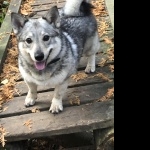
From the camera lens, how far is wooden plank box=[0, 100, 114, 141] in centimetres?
246

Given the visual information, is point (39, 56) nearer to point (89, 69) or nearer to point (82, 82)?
point (82, 82)

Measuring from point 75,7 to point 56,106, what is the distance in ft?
3.35

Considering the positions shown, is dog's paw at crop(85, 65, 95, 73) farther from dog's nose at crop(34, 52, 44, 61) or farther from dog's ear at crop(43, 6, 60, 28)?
dog's nose at crop(34, 52, 44, 61)

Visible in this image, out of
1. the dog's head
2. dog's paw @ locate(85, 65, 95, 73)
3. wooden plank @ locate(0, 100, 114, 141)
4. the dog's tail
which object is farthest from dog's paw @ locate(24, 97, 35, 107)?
the dog's tail

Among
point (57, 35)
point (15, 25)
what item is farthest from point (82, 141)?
point (15, 25)

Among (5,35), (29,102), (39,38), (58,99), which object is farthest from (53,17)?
(5,35)

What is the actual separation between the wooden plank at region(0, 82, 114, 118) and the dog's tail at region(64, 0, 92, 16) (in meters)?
0.77

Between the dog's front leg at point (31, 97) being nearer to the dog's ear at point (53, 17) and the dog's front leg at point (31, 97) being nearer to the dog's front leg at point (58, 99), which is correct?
the dog's front leg at point (58, 99)

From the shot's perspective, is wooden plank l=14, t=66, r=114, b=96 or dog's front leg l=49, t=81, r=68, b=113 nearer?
dog's front leg l=49, t=81, r=68, b=113
